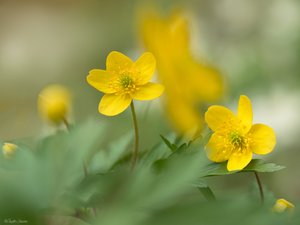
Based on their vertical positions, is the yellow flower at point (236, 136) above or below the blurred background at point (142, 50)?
below

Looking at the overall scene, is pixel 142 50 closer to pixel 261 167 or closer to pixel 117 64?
pixel 117 64

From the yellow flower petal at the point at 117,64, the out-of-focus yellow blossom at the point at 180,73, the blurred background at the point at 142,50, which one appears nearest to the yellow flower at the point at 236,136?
the yellow flower petal at the point at 117,64

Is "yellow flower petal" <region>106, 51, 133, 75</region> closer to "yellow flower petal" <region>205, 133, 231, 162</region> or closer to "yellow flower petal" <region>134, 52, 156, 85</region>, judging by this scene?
"yellow flower petal" <region>134, 52, 156, 85</region>

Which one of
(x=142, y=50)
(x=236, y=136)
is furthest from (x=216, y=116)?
(x=142, y=50)

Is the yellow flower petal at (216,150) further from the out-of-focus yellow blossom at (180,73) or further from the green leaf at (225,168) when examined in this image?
the out-of-focus yellow blossom at (180,73)

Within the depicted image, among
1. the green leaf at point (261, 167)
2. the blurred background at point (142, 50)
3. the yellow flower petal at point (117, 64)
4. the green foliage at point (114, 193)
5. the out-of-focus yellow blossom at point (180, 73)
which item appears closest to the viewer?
the green foliage at point (114, 193)

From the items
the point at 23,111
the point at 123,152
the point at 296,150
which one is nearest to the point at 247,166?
the point at 123,152

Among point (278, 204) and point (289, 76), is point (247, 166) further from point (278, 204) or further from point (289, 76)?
point (289, 76)
